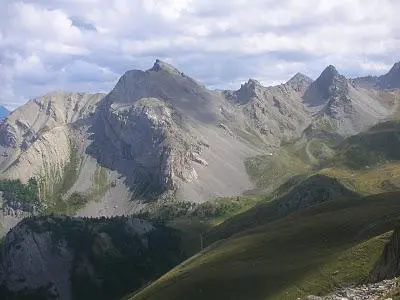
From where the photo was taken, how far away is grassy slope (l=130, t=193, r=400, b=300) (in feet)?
283

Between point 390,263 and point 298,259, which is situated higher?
point 390,263

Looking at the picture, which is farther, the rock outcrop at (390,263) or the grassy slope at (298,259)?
the grassy slope at (298,259)

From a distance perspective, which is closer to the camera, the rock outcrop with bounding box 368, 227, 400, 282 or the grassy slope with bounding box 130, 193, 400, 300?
the rock outcrop with bounding box 368, 227, 400, 282

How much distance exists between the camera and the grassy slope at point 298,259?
86.2 meters

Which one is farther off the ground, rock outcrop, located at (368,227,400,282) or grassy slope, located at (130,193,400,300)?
rock outcrop, located at (368,227,400,282)

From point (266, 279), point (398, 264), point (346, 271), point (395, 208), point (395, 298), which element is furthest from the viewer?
point (395, 208)

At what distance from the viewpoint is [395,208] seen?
4764 inches

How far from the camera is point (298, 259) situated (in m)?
105

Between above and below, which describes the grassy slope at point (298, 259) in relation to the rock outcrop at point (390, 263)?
below

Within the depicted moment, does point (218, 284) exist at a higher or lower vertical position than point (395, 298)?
lower

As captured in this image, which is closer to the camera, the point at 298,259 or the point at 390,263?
the point at 390,263

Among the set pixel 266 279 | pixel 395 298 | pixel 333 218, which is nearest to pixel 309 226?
pixel 333 218

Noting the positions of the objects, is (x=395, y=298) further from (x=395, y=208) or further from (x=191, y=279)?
(x=395, y=208)

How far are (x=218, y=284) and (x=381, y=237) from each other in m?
32.3
